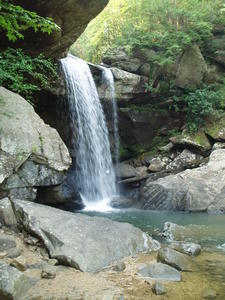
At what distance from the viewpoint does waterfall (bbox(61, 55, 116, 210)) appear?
12.4 m

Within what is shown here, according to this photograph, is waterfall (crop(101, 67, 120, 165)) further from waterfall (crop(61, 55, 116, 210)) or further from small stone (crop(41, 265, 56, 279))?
small stone (crop(41, 265, 56, 279))

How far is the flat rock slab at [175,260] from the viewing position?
432 cm

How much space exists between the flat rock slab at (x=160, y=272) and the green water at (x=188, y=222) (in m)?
1.70

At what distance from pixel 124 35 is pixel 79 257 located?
13.0 metres

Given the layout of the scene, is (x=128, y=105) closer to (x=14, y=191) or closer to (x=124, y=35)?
(x=124, y=35)

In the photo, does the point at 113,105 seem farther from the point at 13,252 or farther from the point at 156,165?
the point at 13,252

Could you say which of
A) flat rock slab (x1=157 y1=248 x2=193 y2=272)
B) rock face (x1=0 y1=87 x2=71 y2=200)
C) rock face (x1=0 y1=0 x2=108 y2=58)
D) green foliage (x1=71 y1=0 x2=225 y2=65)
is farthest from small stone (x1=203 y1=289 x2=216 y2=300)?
green foliage (x1=71 y1=0 x2=225 y2=65)

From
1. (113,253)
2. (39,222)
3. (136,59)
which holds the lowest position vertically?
(113,253)

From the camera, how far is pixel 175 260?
4.43m

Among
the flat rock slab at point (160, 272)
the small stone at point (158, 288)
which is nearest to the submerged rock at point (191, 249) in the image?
the flat rock slab at point (160, 272)

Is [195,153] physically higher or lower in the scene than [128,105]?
lower

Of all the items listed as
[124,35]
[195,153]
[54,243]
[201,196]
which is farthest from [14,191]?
[124,35]

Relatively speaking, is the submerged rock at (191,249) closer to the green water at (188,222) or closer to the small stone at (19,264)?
the green water at (188,222)

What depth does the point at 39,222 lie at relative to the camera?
15.5ft
